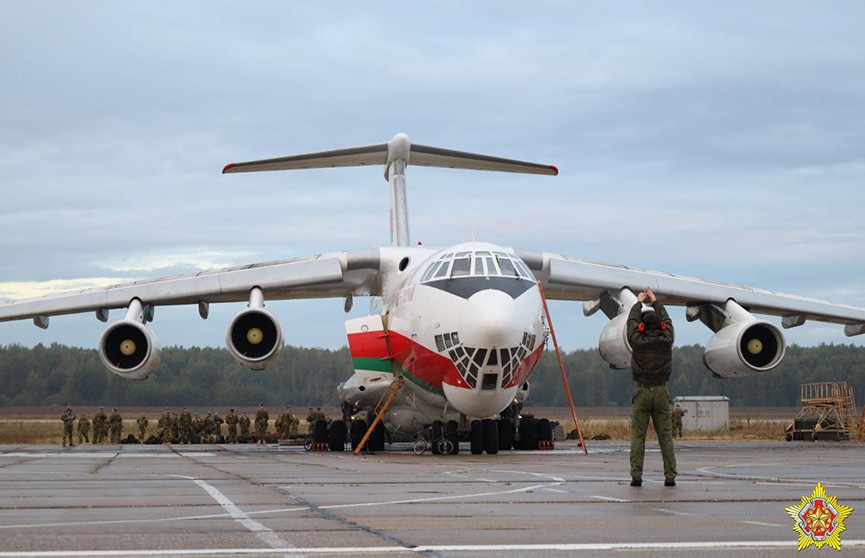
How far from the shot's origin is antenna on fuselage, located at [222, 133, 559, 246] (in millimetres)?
22281

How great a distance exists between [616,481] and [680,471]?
1.71 m

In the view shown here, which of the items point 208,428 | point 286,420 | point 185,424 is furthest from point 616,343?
point 208,428

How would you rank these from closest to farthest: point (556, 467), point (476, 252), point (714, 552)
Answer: point (714, 552) < point (556, 467) < point (476, 252)

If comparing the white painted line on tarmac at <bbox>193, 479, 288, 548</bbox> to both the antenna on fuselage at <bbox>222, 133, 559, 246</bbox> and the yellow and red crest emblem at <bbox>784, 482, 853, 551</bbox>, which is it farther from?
the antenna on fuselage at <bbox>222, 133, 559, 246</bbox>

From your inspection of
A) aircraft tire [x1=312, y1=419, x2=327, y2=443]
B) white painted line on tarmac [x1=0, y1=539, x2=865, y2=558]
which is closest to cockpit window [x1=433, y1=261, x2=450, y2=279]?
aircraft tire [x1=312, y1=419, x2=327, y2=443]

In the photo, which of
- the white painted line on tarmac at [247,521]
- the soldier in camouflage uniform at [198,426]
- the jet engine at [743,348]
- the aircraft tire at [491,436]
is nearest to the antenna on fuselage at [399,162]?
the jet engine at [743,348]

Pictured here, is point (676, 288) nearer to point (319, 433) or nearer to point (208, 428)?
point (319, 433)

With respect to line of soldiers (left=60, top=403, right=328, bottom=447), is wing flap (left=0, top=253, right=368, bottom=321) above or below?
above

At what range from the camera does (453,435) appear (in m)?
17.3

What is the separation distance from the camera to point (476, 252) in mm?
16438

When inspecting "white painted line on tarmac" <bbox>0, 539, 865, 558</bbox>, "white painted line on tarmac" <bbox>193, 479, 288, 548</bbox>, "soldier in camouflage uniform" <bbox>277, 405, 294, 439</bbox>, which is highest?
"soldier in camouflage uniform" <bbox>277, 405, 294, 439</bbox>


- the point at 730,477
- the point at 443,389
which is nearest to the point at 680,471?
the point at 730,477

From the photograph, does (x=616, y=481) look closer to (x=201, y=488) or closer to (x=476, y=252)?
(x=201, y=488)

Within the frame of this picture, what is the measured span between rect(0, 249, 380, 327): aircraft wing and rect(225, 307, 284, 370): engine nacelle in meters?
1.33
